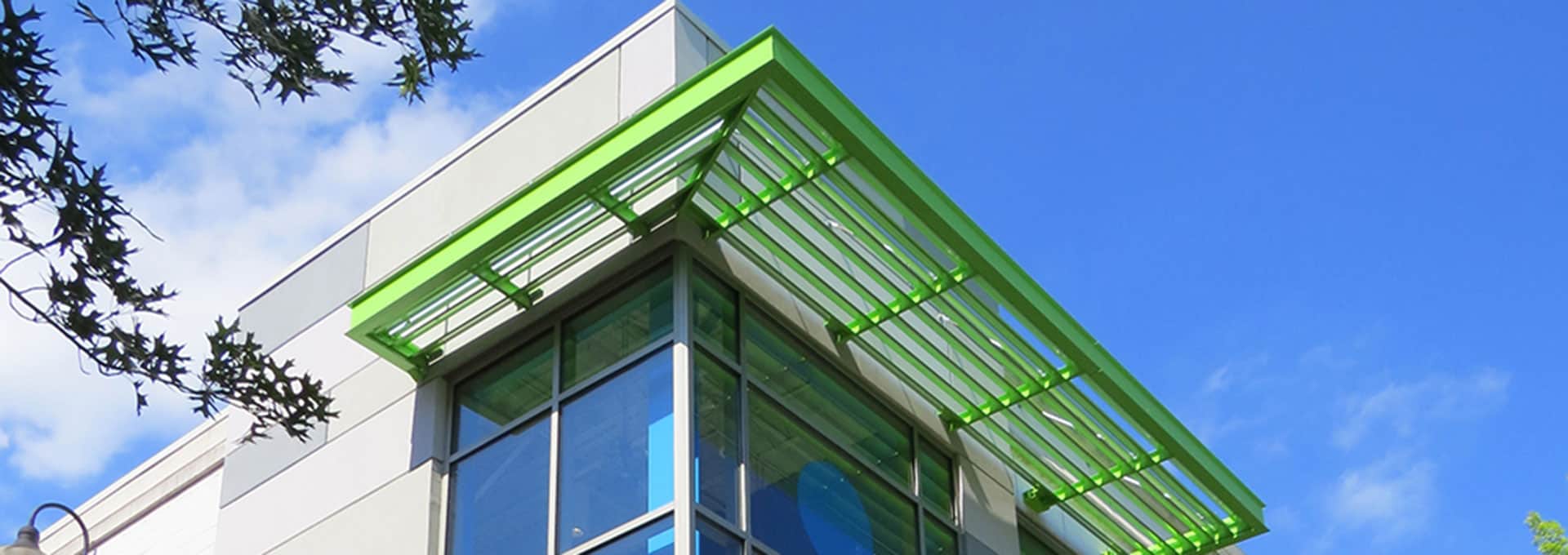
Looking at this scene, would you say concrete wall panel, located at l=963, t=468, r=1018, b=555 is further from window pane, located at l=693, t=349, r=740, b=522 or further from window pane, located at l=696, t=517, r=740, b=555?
window pane, located at l=696, t=517, r=740, b=555

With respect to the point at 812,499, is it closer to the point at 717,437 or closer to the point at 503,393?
the point at 717,437

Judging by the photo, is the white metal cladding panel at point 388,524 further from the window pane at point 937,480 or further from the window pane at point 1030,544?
the window pane at point 1030,544

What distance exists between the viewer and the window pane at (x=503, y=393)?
13.5m

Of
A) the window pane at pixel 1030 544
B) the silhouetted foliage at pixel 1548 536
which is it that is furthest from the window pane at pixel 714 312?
the silhouetted foliage at pixel 1548 536

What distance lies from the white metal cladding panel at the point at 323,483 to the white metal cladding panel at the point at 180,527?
4.81ft

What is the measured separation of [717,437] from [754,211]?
1600 mm

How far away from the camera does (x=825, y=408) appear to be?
1382 cm

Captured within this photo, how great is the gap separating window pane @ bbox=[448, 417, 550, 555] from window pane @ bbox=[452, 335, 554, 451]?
19 cm

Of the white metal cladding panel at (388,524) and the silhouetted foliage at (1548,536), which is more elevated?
the silhouetted foliage at (1548,536)

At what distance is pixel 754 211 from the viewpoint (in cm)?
1292

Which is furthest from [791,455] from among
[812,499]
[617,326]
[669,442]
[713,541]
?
[617,326]

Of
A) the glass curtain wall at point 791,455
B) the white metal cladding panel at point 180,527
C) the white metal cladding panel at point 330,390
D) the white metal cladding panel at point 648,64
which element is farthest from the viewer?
the white metal cladding panel at point 180,527

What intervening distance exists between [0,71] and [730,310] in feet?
20.7

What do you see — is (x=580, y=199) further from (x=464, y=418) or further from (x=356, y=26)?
(x=356, y=26)
